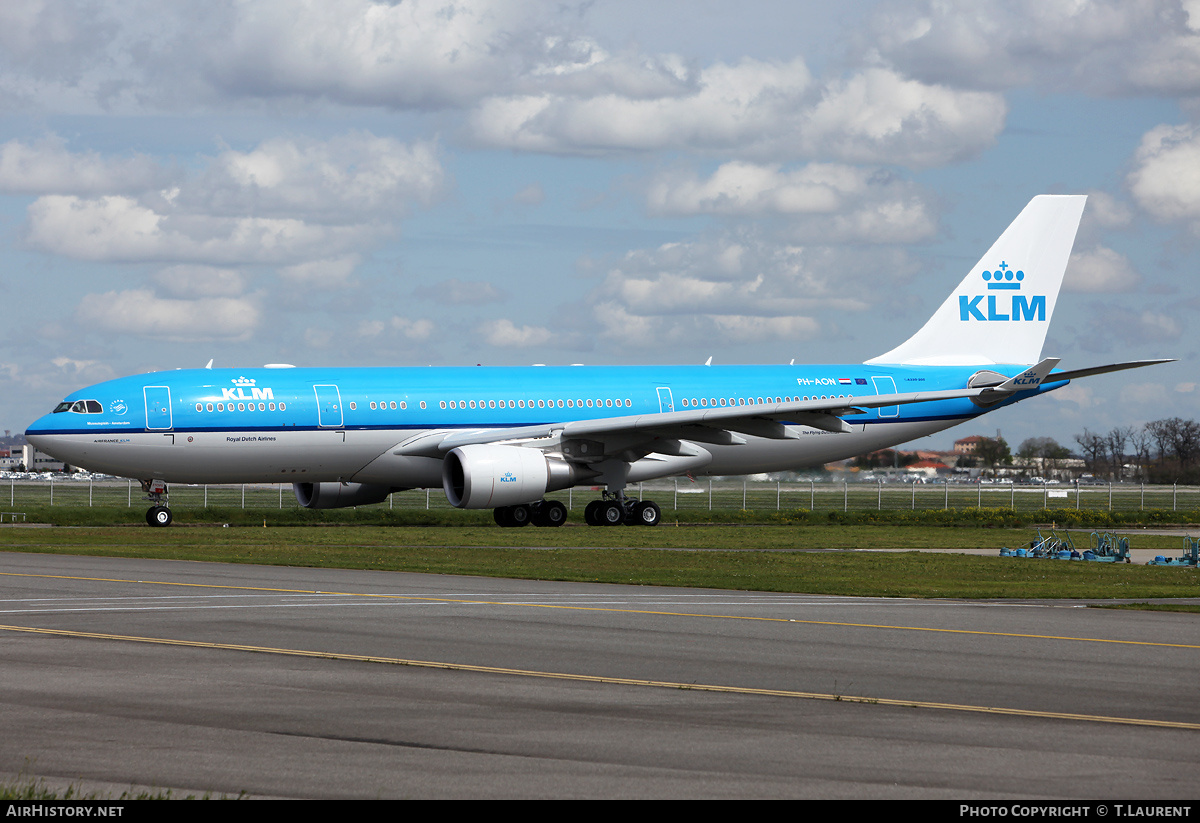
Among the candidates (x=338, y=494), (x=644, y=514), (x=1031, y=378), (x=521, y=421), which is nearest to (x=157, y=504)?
(x=338, y=494)

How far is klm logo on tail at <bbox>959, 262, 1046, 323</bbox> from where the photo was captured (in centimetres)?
4488

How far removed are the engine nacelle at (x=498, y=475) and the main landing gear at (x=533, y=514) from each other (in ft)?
7.35

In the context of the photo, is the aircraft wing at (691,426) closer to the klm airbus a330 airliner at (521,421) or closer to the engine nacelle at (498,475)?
the klm airbus a330 airliner at (521,421)

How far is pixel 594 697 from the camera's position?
11.0 m

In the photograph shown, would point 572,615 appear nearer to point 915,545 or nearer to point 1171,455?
point 915,545

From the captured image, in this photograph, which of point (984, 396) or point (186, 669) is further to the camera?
point (984, 396)

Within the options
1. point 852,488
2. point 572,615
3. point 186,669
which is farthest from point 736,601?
point 852,488

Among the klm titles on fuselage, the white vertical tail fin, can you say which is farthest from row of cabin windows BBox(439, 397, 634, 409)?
the white vertical tail fin

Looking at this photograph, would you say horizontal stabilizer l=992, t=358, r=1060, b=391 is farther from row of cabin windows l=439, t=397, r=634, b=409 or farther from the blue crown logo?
row of cabin windows l=439, t=397, r=634, b=409

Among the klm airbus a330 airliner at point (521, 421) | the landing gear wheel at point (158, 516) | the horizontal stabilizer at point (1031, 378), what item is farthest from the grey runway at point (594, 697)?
the landing gear wheel at point (158, 516)

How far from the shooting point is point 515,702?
10.8m

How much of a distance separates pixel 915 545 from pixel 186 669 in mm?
23150

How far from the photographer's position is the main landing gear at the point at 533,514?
38.7m

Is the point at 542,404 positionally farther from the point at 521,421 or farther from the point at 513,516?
the point at 513,516
